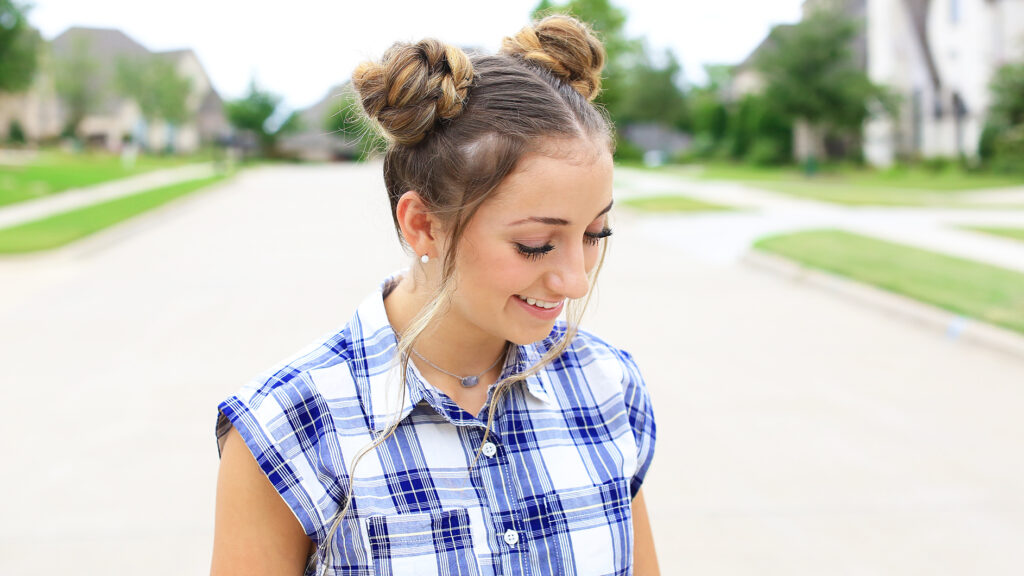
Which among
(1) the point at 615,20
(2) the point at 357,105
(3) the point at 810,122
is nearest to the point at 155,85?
(1) the point at 615,20

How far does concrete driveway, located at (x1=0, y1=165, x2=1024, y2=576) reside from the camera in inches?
162

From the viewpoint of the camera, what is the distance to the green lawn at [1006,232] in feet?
46.9

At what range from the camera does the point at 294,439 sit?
154 centimetres

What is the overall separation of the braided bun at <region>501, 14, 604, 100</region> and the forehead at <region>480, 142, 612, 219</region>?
0.20 metres

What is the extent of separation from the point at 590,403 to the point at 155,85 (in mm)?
66045

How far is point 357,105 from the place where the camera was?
1.82 m

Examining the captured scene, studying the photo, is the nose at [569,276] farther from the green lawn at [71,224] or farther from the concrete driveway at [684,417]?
the green lawn at [71,224]

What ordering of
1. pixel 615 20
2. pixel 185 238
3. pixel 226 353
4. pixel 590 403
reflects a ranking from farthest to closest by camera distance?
pixel 615 20 → pixel 185 238 → pixel 226 353 → pixel 590 403

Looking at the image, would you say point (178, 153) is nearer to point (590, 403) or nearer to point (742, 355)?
point (742, 355)

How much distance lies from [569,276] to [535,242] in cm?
9

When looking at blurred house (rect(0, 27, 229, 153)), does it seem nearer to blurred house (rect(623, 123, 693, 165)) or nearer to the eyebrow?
blurred house (rect(623, 123, 693, 165))

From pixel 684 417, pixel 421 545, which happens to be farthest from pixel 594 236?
pixel 684 417

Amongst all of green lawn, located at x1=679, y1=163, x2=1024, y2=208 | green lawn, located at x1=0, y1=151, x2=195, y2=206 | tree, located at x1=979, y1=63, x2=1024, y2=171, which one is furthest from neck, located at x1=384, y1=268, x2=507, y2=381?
tree, located at x1=979, y1=63, x2=1024, y2=171

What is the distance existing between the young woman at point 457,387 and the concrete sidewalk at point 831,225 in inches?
426
